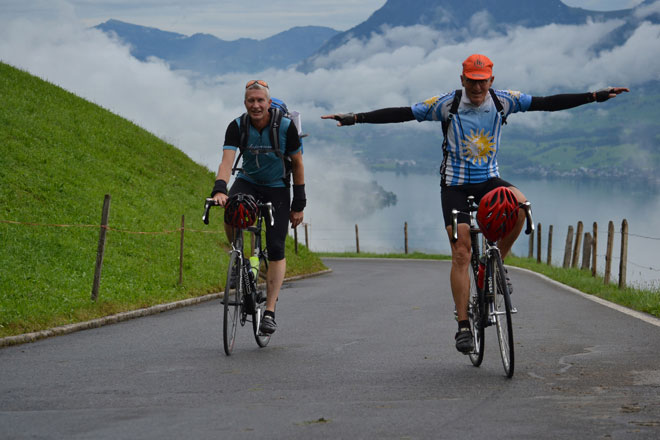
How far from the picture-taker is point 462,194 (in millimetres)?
6758

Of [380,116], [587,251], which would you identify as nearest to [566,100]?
[380,116]

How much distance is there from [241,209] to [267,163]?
0.64m

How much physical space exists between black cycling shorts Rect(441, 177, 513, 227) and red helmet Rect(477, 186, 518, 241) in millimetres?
547

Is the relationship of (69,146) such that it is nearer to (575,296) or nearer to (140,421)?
(575,296)

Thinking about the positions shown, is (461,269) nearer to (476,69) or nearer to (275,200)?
(476,69)

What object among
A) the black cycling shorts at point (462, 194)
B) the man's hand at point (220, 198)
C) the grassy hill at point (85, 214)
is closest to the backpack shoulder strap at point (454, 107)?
the black cycling shorts at point (462, 194)

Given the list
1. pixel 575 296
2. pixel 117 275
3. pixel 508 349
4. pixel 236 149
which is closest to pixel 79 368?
pixel 236 149

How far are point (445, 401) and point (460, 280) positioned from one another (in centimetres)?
151

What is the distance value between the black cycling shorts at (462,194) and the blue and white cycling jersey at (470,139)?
4cm

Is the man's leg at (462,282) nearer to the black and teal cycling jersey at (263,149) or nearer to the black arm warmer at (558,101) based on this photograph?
the black arm warmer at (558,101)

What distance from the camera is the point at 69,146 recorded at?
27.7 meters

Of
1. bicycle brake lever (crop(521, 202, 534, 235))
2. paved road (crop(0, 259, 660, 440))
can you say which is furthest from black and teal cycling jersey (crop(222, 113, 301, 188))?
bicycle brake lever (crop(521, 202, 534, 235))

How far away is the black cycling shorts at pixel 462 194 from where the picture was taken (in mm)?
6656

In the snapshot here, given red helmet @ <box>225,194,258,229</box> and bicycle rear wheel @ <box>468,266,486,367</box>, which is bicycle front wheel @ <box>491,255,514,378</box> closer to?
bicycle rear wheel @ <box>468,266,486,367</box>
